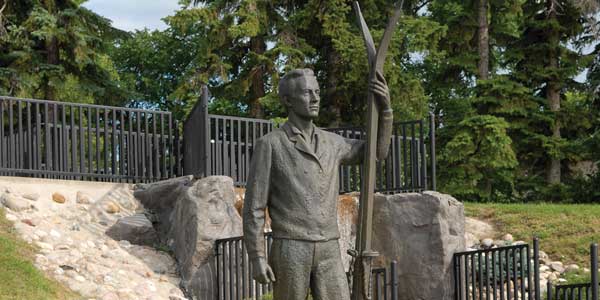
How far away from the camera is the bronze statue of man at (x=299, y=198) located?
5.76 meters

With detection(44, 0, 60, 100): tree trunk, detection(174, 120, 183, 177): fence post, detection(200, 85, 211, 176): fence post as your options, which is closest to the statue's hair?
detection(200, 85, 211, 176): fence post

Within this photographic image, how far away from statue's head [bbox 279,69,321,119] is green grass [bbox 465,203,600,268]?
32.3ft

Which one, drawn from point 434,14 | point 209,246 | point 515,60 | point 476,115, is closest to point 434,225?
point 209,246

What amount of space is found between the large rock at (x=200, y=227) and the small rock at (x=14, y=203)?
193 cm

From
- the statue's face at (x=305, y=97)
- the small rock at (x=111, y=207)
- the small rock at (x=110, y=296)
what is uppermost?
the statue's face at (x=305, y=97)

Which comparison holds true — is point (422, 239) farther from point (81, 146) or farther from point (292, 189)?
point (292, 189)

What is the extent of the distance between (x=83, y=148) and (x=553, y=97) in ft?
50.1

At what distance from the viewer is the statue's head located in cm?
592

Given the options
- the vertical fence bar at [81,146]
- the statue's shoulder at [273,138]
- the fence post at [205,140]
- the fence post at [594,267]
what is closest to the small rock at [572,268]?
the fence post at [594,267]

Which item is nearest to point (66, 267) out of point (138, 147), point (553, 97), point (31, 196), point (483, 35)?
point (31, 196)

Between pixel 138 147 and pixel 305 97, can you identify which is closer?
pixel 305 97

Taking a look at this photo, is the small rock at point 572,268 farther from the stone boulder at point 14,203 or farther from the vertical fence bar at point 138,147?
the stone boulder at point 14,203

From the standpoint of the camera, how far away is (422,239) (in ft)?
40.6

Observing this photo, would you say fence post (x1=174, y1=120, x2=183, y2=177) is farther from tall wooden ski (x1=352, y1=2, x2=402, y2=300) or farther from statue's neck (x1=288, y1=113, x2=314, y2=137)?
tall wooden ski (x1=352, y1=2, x2=402, y2=300)
